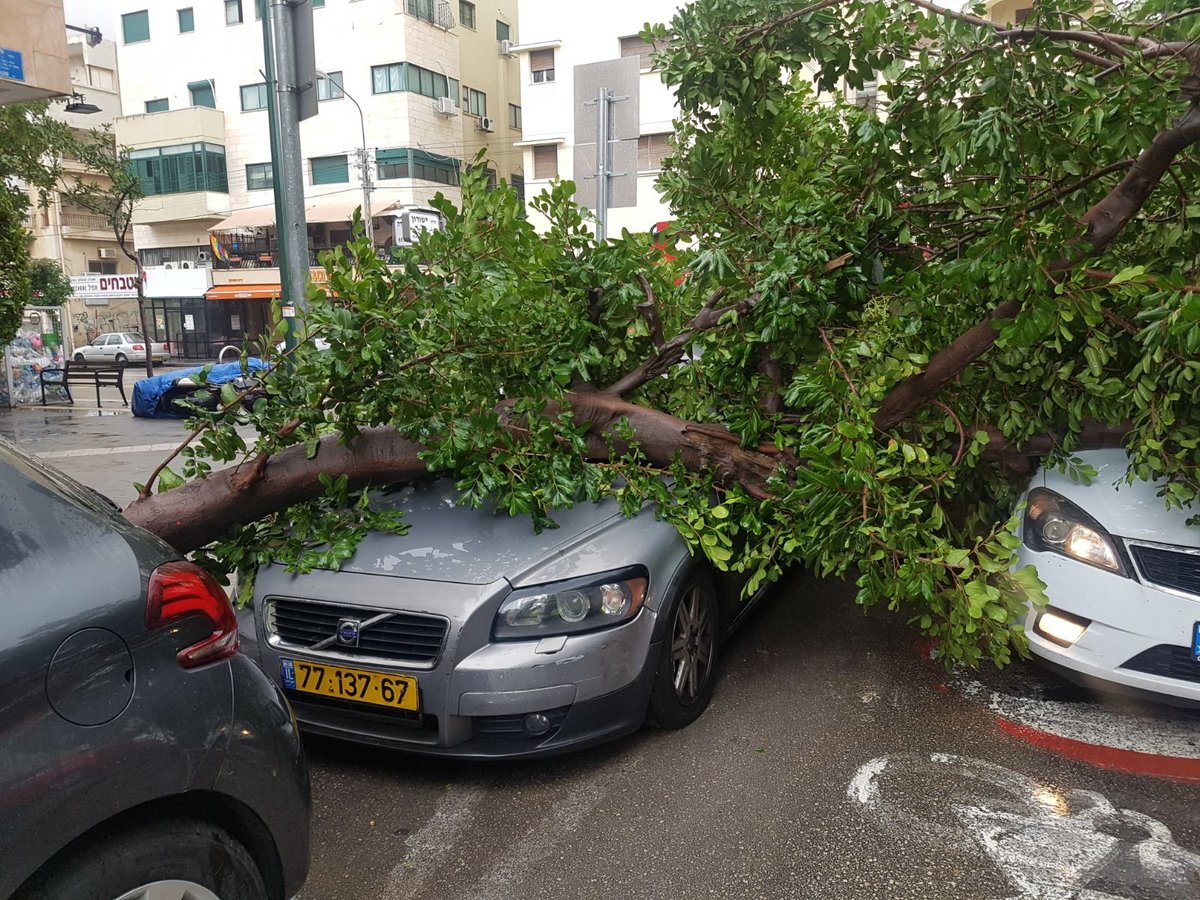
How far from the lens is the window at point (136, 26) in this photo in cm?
4175

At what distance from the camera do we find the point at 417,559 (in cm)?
341

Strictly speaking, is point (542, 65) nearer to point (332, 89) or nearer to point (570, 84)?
point (570, 84)

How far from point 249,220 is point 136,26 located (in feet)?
40.1

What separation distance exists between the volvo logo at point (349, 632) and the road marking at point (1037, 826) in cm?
181

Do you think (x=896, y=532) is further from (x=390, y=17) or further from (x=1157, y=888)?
(x=390, y=17)

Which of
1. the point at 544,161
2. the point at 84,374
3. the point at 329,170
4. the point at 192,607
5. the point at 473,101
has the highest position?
the point at 473,101

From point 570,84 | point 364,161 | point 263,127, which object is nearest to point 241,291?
point 263,127

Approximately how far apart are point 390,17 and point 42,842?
3960 centimetres

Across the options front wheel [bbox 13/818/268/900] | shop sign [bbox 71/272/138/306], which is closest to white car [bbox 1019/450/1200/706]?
front wheel [bbox 13/818/268/900]

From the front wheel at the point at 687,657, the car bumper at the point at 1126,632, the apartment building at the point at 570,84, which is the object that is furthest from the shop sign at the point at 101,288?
the car bumper at the point at 1126,632

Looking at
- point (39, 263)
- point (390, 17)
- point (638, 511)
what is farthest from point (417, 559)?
point (39, 263)

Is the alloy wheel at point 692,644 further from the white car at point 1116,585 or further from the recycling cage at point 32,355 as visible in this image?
the recycling cage at point 32,355

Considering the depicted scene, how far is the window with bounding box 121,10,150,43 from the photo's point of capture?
41750 mm

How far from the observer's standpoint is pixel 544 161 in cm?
3162
